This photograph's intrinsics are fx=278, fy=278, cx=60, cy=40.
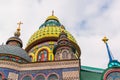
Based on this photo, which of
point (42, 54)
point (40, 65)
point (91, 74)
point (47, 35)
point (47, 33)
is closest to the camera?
point (40, 65)

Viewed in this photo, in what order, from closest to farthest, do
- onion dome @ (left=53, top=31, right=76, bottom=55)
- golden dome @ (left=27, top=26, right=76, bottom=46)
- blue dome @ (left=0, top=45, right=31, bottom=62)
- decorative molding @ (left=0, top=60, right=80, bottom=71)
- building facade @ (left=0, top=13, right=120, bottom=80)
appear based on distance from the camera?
1. building facade @ (left=0, top=13, right=120, bottom=80)
2. decorative molding @ (left=0, top=60, right=80, bottom=71)
3. blue dome @ (left=0, top=45, right=31, bottom=62)
4. onion dome @ (left=53, top=31, right=76, bottom=55)
5. golden dome @ (left=27, top=26, right=76, bottom=46)

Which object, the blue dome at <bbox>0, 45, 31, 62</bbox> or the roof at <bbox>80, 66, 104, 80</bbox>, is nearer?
the roof at <bbox>80, 66, 104, 80</bbox>

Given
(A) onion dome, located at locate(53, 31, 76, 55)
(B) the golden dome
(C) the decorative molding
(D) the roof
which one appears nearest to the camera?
(C) the decorative molding

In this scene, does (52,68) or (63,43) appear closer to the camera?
(52,68)

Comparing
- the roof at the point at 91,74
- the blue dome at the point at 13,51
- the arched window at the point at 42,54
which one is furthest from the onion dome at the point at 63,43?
the arched window at the point at 42,54

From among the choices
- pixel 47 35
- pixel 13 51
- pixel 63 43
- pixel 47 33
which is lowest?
pixel 13 51

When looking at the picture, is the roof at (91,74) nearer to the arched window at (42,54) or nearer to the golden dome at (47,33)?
the arched window at (42,54)

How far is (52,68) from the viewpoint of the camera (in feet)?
73.9

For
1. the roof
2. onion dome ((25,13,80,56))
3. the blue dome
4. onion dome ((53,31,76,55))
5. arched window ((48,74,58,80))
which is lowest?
arched window ((48,74,58,80))

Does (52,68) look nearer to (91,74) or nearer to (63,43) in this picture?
(91,74)

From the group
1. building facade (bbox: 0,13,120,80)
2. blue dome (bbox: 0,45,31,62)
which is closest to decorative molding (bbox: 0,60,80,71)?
building facade (bbox: 0,13,120,80)

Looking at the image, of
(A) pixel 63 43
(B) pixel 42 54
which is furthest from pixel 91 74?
(B) pixel 42 54

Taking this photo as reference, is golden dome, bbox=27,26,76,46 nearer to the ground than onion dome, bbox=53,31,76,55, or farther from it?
farther from it

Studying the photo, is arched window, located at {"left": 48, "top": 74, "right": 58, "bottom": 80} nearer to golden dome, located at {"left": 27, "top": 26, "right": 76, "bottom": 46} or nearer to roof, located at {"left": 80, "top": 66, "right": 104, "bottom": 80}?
roof, located at {"left": 80, "top": 66, "right": 104, "bottom": 80}
